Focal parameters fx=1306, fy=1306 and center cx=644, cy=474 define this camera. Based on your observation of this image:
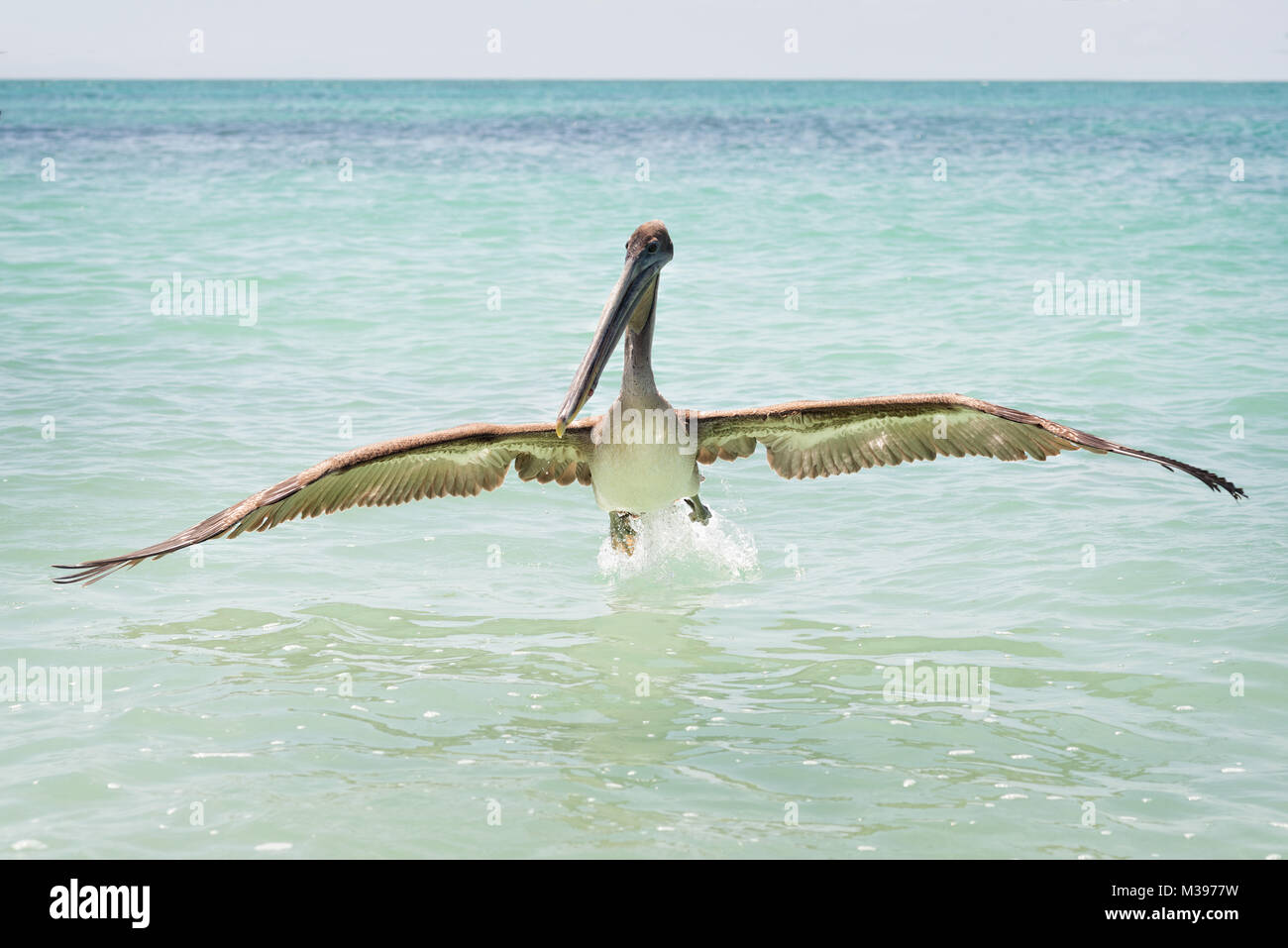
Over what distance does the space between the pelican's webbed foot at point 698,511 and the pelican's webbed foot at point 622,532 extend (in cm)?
39

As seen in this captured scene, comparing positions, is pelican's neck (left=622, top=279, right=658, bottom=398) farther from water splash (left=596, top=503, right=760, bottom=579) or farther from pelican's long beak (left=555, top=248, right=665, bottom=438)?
water splash (left=596, top=503, right=760, bottom=579)

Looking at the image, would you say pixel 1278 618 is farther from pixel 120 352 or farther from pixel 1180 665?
pixel 120 352

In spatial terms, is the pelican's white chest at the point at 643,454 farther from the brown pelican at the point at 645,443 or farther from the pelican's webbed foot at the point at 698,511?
the pelican's webbed foot at the point at 698,511

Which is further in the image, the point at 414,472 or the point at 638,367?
the point at 414,472

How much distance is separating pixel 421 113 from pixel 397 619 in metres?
66.0

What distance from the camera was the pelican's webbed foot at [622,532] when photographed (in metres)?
8.06

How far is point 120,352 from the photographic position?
14.1 meters

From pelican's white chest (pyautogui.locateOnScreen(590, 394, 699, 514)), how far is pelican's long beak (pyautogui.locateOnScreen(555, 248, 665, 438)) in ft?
1.47

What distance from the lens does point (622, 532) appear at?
26.7 ft

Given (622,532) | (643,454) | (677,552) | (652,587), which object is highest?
(643,454)

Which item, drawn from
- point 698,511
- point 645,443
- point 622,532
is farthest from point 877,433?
point 622,532

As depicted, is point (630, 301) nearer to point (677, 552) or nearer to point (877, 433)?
point (877, 433)

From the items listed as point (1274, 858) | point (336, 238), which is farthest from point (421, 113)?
point (1274, 858)

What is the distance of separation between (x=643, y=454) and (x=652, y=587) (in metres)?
1.25
